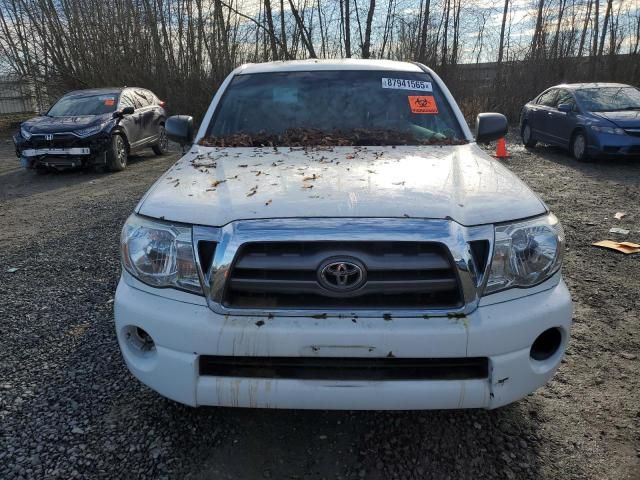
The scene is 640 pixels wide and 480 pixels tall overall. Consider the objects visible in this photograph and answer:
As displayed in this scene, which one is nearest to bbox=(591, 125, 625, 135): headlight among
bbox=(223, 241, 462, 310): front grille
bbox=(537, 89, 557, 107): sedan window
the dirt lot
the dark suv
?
bbox=(537, 89, 557, 107): sedan window

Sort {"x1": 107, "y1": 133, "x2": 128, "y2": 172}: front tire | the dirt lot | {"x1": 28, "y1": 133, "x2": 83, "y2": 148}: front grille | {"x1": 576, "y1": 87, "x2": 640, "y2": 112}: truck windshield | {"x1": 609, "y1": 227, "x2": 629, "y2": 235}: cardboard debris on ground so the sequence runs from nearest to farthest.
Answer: the dirt lot, {"x1": 609, "y1": 227, "x2": 629, "y2": 235}: cardboard debris on ground, {"x1": 28, "y1": 133, "x2": 83, "y2": 148}: front grille, {"x1": 107, "y1": 133, "x2": 128, "y2": 172}: front tire, {"x1": 576, "y1": 87, "x2": 640, "y2": 112}: truck windshield

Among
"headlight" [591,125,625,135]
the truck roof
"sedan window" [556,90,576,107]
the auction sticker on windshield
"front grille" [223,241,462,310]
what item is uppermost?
the truck roof

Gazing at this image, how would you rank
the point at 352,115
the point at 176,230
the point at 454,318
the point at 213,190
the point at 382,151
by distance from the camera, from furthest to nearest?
the point at 352,115 < the point at 382,151 < the point at 213,190 < the point at 176,230 < the point at 454,318

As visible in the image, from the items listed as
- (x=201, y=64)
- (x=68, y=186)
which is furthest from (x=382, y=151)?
(x=201, y=64)

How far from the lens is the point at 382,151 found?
3.05 metres

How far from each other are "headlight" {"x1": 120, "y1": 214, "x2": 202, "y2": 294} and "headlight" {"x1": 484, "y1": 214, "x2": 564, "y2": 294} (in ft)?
4.03

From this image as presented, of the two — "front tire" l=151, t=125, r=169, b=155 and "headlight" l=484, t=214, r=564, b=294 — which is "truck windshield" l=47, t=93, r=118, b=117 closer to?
"front tire" l=151, t=125, r=169, b=155

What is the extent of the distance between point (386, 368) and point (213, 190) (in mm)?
1144

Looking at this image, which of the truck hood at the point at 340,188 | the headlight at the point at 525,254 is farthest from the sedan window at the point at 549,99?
the headlight at the point at 525,254

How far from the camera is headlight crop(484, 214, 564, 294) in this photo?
2006mm

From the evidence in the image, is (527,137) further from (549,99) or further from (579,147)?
(579,147)

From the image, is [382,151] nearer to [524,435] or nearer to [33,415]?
[524,435]

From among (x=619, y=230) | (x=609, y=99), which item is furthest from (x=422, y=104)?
(x=609, y=99)

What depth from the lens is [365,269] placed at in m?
1.94
